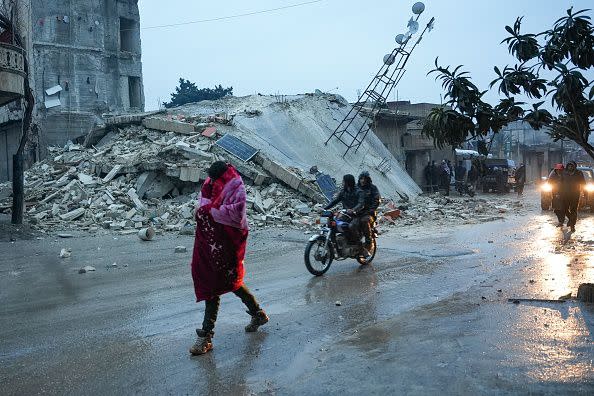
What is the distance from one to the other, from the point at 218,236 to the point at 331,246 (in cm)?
449

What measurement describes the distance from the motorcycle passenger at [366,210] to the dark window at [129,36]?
31.5 m

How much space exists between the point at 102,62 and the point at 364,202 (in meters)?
29.7

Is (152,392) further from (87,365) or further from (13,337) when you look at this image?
(13,337)

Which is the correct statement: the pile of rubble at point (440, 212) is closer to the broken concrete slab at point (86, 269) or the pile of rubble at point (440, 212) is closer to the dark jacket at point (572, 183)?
the dark jacket at point (572, 183)

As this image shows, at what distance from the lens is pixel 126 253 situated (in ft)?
39.4

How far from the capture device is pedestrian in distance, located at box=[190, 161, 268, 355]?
207 inches

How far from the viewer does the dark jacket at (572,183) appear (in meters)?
13.4

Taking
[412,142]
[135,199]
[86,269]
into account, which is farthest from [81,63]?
[86,269]

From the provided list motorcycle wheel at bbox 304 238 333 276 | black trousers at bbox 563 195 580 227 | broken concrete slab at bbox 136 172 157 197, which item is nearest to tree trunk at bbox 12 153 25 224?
broken concrete slab at bbox 136 172 157 197

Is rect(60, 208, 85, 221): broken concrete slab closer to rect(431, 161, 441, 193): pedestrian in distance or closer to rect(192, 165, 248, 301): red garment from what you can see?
rect(192, 165, 248, 301): red garment

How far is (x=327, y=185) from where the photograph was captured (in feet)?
64.4

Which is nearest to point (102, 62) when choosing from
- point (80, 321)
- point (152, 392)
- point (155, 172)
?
point (155, 172)

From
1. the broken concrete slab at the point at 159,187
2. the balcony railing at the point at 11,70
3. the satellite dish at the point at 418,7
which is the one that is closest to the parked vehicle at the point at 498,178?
the satellite dish at the point at 418,7

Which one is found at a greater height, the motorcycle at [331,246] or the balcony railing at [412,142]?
the balcony railing at [412,142]
